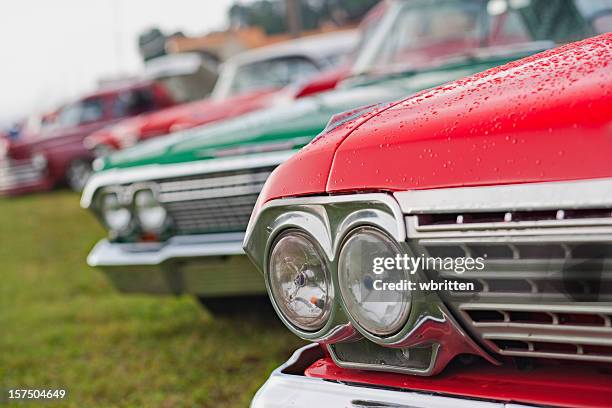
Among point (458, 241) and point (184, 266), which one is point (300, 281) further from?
point (184, 266)

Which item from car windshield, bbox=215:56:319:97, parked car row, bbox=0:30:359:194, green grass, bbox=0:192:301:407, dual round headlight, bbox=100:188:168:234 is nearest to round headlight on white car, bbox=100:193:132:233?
dual round headlight, bbox=100:188:168:234

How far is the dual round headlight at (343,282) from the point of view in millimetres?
1500

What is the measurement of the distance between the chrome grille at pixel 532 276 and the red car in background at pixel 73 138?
36.4ft

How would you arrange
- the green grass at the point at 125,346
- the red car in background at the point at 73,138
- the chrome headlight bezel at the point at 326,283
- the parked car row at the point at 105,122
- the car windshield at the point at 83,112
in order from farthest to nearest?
1. the car windshield at the point at 83,112
2. the red car in background at the point at 73,138
3. the parked car row at the point at 105,122
4. the green grass at the point at 125,346
5. the chrome headlight bezel at the point at 326,283

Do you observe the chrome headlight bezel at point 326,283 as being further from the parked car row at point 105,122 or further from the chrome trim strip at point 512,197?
the parked car row at point 105,122

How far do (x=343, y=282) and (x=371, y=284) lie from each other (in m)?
0.06

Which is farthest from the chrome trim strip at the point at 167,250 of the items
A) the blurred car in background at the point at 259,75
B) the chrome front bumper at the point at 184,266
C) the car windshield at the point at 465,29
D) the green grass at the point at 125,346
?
the blurred car in background at the point at 259,75

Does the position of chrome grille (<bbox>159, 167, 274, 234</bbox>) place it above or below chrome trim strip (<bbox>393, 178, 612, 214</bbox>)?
below

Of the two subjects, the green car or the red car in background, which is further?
the red car in background

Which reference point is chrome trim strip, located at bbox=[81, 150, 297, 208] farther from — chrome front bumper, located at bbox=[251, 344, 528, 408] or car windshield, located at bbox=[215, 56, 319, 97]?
car windshield, located at bbox=[215, 56, 319, 97]

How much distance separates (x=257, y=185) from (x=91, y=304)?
2.40m

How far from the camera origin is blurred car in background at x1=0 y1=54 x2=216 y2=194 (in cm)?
1210

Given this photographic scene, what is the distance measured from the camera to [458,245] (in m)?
1.39

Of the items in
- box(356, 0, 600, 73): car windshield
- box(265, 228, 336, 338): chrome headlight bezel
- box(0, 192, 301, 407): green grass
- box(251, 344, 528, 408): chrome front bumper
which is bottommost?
box(0, 192, 301, 407): green grass
